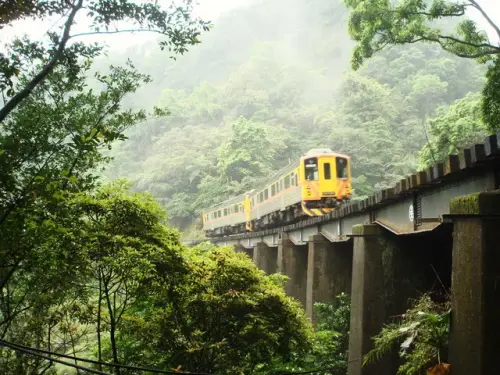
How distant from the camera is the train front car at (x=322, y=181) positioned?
1672cm

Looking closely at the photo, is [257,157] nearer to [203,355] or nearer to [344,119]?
[344,119]

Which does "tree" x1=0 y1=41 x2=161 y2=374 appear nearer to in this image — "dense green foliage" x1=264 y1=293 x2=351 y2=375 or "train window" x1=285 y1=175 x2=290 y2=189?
"dense green foliage" x1=264 y1=293 x2=351 y2=375

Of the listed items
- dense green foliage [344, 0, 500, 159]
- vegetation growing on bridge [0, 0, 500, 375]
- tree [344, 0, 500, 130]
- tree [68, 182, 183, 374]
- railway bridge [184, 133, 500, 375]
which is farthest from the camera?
tree [344, 0, 500, 130]

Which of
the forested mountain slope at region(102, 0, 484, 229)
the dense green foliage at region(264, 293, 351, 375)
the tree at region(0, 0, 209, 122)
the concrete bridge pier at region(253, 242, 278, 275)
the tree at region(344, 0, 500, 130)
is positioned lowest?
the dense green foliage at region(264, 293, 351, 375)

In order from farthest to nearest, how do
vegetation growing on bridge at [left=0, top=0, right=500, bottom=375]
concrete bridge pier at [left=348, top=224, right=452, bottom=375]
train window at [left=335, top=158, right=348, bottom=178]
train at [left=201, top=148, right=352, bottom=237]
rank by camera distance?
train window at [left=335, top=158, right=348, bottom=178]
train at [left=201, top=148, right=352, bottom=237]
concrete bridge pier at [left=348, top=224, right=452, bottom=375]
vegetation growing on bridge at [left=0, top=0, right=500, bottom=375]

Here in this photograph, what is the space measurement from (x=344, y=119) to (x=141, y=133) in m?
29.6

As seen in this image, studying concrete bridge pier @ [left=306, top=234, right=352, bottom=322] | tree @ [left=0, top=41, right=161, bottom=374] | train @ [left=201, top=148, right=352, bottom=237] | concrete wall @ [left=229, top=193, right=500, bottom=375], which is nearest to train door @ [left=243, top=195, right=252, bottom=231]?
train @ [left=201, top=148, right=352, bottom=237]

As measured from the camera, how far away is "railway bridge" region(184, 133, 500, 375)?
411 centimetres

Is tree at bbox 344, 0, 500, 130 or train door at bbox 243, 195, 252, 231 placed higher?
tree at bbox 344, 0, 500, 130

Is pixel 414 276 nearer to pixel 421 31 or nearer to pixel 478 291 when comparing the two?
pixel 478 291

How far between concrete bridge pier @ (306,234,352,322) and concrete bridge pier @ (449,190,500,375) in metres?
8.02

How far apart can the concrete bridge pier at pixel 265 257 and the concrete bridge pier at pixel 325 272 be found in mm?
7474

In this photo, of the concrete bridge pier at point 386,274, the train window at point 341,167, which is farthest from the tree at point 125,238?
the train window at point 341,167

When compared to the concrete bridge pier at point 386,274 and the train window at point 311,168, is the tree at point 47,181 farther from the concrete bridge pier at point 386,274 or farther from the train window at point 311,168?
the train window at point 311,168
